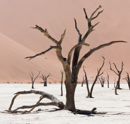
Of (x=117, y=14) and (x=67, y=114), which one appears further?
(x=117, y=14)

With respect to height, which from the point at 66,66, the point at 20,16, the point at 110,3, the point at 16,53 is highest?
the point at 110,3

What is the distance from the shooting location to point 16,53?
59.5 m

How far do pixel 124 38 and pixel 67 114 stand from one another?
83.7m

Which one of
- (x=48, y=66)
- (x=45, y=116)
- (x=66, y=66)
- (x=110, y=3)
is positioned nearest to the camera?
(x=45, y=116)

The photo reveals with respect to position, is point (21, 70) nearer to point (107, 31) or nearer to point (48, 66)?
point (48, 66)

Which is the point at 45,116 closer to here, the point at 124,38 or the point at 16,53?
the point at 16,53

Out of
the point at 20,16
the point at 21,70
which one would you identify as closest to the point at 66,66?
the point at 21,70

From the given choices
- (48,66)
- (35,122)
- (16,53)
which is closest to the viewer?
(35,122)

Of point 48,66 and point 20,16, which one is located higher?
point 20,16

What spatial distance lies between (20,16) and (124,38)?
3349 cm

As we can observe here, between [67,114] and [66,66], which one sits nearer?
[67,114]

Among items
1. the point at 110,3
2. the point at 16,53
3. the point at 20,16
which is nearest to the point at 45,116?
the point at 16,53

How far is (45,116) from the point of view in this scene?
20.3 feet

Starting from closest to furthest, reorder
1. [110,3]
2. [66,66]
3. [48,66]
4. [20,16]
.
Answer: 1. [66,66]
2. [48,66]
3. [20,16]
4. [110,3]
